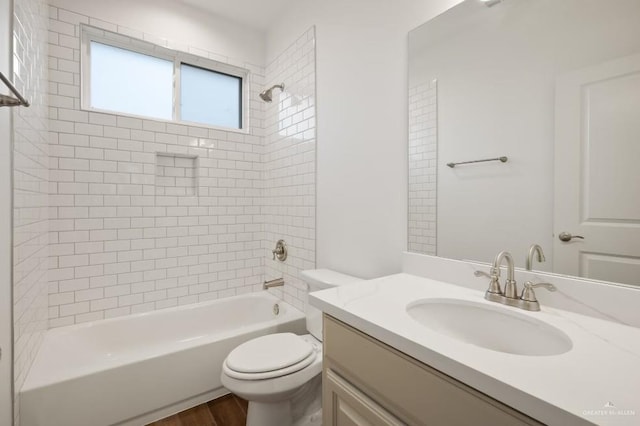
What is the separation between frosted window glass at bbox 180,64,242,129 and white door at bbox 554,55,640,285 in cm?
244

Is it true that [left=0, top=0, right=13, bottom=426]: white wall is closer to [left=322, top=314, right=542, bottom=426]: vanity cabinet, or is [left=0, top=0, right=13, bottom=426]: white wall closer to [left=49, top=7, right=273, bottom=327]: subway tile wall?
[left=49, top=7, right=273, bottom=327]: subway tile wall

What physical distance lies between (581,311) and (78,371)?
7.17 feet

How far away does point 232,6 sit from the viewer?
234 centimetres

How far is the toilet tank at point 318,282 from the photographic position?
5.52 feet

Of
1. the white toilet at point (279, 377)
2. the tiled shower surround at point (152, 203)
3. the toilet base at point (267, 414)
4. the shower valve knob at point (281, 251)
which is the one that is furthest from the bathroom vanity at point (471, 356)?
the shower valve knob at point (281, 251)

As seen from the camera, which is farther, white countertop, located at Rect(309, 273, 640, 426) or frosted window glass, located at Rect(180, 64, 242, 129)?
frosted window glass, located at Rect(180, 64, 242, 129)

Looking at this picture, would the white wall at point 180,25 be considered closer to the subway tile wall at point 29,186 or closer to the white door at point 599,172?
the subway tile wall at point 29,186

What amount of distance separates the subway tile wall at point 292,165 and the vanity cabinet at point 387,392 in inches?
45.6

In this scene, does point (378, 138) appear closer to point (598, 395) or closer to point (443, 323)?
point (443, 323)

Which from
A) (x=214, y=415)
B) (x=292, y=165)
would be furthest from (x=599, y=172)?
(x=214, y=415)

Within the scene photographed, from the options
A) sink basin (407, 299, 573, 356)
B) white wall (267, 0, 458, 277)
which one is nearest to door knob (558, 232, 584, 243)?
sink basin (407, 299, 573, 356)

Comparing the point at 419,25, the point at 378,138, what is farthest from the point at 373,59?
the point at 378,138

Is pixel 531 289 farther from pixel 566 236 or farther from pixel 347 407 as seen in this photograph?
pixel 347 407

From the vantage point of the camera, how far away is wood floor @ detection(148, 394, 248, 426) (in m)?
1.69
